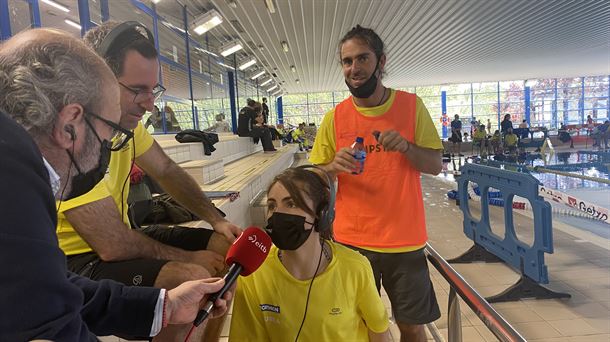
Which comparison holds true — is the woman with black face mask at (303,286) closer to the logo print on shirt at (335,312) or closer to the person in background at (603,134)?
the logo print on shirt at (335,312)

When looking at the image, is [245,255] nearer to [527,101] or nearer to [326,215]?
[326,215]

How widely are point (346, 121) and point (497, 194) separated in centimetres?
789

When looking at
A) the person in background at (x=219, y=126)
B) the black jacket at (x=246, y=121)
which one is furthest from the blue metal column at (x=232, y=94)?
the black jacket at (x=246, y=121)

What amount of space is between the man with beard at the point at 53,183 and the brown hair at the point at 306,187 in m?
0.60

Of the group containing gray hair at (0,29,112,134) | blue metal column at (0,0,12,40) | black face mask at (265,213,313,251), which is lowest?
black face mask at (265,213,313,251)

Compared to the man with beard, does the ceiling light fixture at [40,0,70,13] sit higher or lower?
higher

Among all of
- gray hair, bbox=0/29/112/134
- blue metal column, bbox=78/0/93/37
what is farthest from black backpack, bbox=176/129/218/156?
gray hair, bbox=0/29/112/134

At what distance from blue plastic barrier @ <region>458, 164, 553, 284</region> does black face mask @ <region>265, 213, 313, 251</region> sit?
3.21 m

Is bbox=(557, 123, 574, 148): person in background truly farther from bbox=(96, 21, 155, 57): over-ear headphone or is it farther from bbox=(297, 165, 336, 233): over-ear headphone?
bbox=(96, 21, 155, 57): over-ear headphone

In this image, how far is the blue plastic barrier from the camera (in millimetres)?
3959

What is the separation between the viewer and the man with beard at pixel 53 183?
0.60 m

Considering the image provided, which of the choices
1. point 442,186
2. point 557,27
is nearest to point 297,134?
point 442,186

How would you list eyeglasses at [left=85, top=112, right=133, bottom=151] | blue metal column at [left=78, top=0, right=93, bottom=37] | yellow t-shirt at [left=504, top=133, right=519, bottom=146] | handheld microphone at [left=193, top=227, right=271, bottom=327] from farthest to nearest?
yellow t-shirt at [left=504, top=133, right=519, bottom=146] → blue metal column at [left=78, top=0, right=93, bottom=37] → handheld microphone at [left=193, top=227, right=271, bottom=327] → eyeglasses at [left=85, top=112, right=133, bottom=151]

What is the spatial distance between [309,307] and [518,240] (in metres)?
3.58
